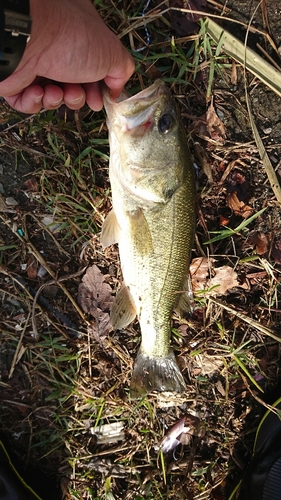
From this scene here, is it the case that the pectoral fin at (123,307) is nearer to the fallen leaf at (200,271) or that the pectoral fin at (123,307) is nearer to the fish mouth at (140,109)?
the fallen leaf at (200,271)

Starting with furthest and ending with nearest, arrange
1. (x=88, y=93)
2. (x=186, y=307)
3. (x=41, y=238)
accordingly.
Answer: (x=41, y=238) → (x=186, y=307) → (x=88, y=93)

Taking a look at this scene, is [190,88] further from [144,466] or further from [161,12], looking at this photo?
[144,466]

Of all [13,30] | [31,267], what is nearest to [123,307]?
[31,267]

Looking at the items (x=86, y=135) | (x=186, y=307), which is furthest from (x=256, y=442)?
(x=86, y=135)

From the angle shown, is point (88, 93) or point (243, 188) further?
point (243, 188)

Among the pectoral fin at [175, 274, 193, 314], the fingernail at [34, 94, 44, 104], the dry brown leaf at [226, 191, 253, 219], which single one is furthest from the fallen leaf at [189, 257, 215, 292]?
the fingernail at [34, 94, 44, 104]
